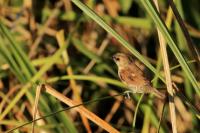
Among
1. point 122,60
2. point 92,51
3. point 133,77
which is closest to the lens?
point 133,77

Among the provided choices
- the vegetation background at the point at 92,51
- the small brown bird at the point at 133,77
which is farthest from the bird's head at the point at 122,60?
the vegetation background at the point at 92,51

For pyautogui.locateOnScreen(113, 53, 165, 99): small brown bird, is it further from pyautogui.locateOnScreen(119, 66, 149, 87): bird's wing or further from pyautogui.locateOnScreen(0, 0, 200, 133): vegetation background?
pyautogui.locateOnScreen(0, 0, 200, 133): vegetation background

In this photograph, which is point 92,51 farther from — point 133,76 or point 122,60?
point 133,76

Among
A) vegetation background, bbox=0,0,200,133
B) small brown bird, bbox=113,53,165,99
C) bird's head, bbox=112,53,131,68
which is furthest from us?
vegetation background, bbox=0,0,200,133

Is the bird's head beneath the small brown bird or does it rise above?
above

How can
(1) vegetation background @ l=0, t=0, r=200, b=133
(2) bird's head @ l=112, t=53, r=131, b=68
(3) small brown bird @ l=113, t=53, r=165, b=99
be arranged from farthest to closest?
(1) vegetation background @ l=0, t=0, r=200, b=133, (2) bird's head @ l=112, t=53, r=131, b=68, (3) small brown bird @ l=113, t=53, r=165, b=99

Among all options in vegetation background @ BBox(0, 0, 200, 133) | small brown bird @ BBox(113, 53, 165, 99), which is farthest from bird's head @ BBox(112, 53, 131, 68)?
vegetation background @ BBox(0, 0, 200, 133)

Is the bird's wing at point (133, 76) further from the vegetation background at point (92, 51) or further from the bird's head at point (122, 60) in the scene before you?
the vegetation background at point (92, 51)

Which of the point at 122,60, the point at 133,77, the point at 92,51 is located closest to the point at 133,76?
the point at 133,77

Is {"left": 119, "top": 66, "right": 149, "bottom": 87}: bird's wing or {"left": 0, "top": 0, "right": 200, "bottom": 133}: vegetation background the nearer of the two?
{"left": 119, "top": 66, "right": 149, "bottom": 87}: bird's wing
